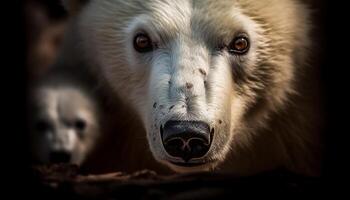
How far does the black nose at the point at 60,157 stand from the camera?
4312 mm

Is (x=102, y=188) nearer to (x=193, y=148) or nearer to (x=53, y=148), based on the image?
(x=193, y=148)

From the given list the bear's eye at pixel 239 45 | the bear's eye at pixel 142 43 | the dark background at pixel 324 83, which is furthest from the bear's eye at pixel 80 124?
the bear's eye at pixel 239 45

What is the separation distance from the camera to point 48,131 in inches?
180

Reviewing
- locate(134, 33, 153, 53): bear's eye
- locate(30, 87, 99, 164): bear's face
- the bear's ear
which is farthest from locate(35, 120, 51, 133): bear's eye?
locate(134, 33, 153, 53): bear's eye

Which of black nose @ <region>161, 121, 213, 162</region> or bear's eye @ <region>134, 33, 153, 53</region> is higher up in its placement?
bear's eye @ <region>134, 33, 153, 53</region>

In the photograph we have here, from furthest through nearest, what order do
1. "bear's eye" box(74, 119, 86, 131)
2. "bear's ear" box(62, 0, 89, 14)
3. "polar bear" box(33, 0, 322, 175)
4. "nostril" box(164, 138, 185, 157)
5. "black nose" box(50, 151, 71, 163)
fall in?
"bear's eye" box(74, 119, 86, 131) → "black nose" box(50, 151, 71, 163) → "bear's ear" box(62, 0, 89, 14) → "polar bear" box(33, 0, 322, 175) → "nostril" box(164, 138, 185, 157)

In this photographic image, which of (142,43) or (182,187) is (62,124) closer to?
(142,43)

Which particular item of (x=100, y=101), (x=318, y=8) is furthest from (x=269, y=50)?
(x=100, y=101)

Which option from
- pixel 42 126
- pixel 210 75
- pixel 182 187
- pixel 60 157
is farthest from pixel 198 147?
pixel 42 126

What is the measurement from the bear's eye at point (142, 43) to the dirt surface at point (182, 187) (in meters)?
0.76

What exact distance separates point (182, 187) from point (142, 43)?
2.85 ft

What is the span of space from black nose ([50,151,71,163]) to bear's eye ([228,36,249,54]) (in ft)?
5.07

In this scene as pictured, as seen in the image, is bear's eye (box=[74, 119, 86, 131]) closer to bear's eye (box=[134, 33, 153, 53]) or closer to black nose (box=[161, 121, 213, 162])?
bear's eye (box=[134, 33, 153, 53])

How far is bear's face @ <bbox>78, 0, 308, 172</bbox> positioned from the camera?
286 cm
